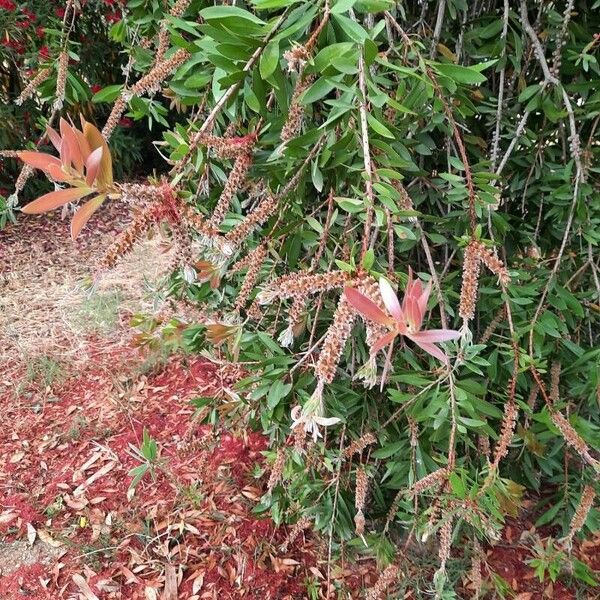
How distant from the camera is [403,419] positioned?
63.4 inches

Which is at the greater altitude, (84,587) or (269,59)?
(269,59)

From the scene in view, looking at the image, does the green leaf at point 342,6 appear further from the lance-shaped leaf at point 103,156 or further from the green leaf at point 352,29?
the lance-shaped leaf at point 103,156

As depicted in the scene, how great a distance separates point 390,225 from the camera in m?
0.83

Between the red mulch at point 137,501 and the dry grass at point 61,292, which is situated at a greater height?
the red mulch at point 137,501

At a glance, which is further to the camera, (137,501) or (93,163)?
(137,501)

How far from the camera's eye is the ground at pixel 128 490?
6.22ft

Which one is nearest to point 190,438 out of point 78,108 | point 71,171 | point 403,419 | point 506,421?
point 403,419

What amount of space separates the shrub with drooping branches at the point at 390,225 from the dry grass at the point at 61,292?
138 cm

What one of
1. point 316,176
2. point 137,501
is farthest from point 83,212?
point 137,501

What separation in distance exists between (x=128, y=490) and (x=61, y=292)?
1710 millimetres

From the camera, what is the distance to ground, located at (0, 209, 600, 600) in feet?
6.22

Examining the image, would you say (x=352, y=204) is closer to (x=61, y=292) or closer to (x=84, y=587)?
(x=84, y=587)

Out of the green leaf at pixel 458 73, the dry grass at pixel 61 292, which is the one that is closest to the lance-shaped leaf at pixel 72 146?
the green leaf at pixel 458 73

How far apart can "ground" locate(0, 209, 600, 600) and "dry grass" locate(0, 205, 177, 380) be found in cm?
1
